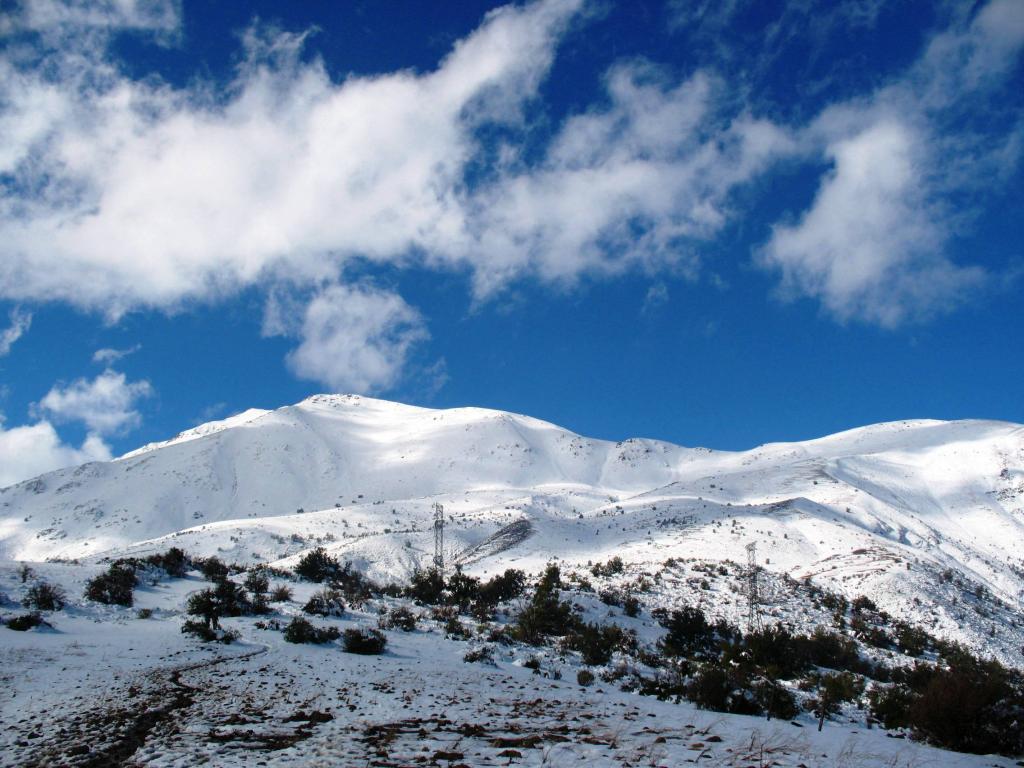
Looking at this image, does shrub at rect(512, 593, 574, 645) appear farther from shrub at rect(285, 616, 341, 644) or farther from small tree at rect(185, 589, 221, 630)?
small tree at rect(185, 589, 221, 630)

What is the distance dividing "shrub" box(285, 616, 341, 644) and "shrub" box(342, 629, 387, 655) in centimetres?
62

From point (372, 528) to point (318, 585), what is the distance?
76.8m

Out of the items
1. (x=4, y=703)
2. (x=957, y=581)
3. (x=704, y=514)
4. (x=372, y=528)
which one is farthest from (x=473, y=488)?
(x=4, y=703)

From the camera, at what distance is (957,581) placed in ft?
162

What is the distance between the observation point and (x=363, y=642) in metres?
16.7

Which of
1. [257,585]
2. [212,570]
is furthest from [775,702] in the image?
[212,570]

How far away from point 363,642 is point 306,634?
6.01 ft

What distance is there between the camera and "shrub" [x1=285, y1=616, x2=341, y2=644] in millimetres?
17156

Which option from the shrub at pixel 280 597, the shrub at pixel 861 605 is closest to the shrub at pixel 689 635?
the shrub at pixel 280 597

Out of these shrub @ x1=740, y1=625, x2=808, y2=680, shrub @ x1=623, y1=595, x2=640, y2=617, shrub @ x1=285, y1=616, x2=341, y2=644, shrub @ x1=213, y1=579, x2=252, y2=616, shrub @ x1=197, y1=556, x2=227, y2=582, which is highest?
shrub @ x1=197, y1=556, x2=227, y2=582

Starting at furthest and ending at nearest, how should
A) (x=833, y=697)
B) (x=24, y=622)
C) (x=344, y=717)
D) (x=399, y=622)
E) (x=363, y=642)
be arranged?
(x=399, y=622), (x=363, y=642), (x=24, y=622), (x=833, y=697), (x=344, y=717)

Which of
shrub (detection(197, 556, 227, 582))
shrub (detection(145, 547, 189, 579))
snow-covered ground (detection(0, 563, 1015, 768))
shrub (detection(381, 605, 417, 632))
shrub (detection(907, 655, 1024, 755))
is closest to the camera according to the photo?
snow-covered ground (detection(0, 563, 1015, 768))

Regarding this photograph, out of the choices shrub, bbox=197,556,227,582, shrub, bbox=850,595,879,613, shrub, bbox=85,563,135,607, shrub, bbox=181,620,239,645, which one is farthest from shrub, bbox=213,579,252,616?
shrub, bbox=850,595,879,613

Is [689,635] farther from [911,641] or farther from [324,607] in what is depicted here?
[324,607]
